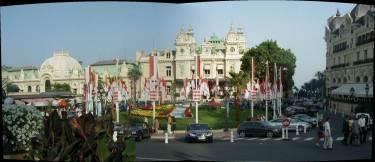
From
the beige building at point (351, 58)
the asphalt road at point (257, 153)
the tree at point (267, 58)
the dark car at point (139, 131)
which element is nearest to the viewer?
the asphalt road at point (257, 153)

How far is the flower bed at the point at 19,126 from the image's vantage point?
29.7ft

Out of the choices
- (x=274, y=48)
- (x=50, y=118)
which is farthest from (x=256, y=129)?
(x=274, y=48)

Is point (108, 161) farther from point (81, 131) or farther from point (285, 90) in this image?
→ point (285, 90)

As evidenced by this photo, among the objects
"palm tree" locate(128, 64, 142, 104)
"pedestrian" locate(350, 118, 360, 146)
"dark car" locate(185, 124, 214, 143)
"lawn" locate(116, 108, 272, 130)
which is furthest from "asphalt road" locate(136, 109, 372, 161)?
"palm tree" locate(128, 64, 142, 104)

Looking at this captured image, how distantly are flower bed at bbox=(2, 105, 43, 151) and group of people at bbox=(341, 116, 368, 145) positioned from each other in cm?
1223

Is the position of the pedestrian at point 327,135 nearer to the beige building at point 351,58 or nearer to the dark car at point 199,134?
the dark car at point 199,134

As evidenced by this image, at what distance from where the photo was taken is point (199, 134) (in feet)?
70.0

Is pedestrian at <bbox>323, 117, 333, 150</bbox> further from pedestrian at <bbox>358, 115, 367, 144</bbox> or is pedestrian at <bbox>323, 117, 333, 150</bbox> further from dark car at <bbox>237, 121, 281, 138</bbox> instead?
dark car at <bbox>237, 121, 281, 138</bbox>

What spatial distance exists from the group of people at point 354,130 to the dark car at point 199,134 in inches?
226

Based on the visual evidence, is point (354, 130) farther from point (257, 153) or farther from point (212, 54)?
point (212, 54)

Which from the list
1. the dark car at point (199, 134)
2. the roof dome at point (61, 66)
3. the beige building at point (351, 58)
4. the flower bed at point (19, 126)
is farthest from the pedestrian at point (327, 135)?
the roof dome at point (61, 66)

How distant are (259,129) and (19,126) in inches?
650

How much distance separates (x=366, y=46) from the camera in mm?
30844

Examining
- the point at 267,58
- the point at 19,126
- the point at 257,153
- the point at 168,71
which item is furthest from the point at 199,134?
the point at 168,71
